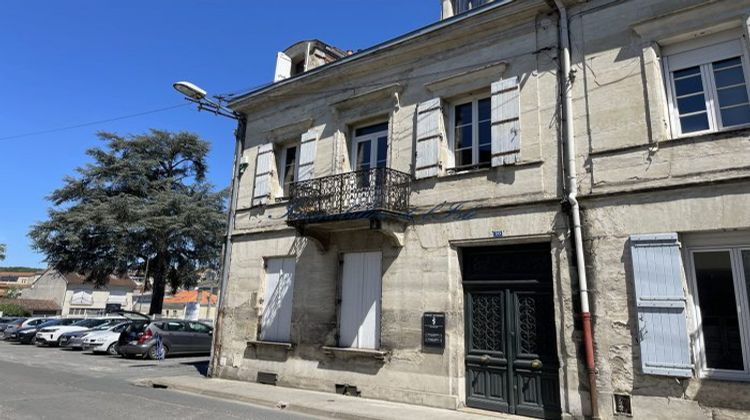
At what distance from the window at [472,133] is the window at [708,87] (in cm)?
305

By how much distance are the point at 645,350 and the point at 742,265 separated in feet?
5.61

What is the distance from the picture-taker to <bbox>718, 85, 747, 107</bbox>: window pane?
6824 mm

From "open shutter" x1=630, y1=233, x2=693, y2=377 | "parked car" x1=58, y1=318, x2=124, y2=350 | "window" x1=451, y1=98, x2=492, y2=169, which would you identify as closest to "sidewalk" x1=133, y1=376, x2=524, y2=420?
"open shutter" x1=630, y1=233, x2=693, y2=377

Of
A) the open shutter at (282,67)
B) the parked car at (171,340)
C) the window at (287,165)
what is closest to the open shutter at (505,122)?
the window at (287,165)

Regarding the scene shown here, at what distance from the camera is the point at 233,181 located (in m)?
13.5

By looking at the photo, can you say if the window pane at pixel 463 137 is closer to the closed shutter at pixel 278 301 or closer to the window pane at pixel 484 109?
the window pane at pixel 484 109

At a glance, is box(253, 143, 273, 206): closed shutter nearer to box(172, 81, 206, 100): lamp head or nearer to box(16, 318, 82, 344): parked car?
box(172, 81, 206, 100): lamp head

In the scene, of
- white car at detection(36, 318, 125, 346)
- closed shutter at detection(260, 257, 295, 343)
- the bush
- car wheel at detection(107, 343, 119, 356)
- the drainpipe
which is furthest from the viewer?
the bush

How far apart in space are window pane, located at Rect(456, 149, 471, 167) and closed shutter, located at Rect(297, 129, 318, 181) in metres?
3.66

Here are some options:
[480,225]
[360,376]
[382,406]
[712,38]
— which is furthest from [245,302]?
[712,38]

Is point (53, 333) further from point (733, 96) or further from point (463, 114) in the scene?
point (733, 96)

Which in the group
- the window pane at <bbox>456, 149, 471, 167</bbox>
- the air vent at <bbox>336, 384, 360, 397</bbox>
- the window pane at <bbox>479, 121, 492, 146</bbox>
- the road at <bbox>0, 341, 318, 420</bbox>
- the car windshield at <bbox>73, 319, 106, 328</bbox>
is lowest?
the road at <bbox>0, 341, 318, 420</bbox>

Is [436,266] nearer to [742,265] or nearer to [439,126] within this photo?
[439,126]

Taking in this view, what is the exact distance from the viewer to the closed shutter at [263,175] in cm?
1240
